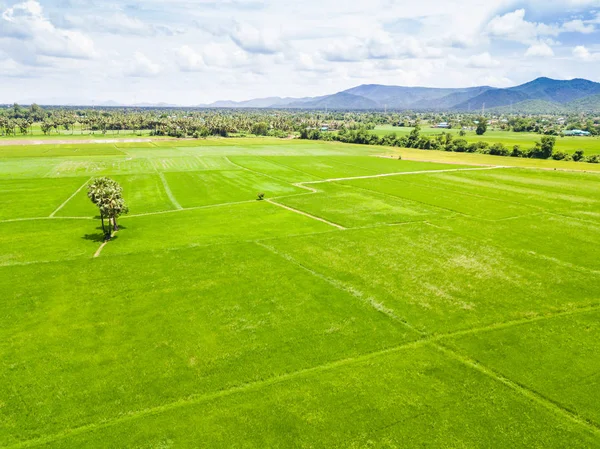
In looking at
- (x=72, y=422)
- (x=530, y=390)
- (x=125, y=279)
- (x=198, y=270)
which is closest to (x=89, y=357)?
(x=72, y=422)

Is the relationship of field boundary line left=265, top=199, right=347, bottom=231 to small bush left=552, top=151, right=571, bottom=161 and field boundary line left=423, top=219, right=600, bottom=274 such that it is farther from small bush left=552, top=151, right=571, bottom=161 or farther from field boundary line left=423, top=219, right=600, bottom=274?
small bush left=552, top=151, right=571, bottom=161

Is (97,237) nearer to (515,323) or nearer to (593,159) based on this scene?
(515,323)

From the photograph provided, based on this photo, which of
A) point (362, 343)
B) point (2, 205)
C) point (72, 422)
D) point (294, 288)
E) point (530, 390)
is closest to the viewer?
point (72, 422)

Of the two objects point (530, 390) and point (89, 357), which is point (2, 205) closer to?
point (89, 357)

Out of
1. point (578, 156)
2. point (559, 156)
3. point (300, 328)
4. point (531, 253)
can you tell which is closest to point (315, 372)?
point (300, 328)

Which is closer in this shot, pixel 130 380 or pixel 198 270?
pixel 130 380

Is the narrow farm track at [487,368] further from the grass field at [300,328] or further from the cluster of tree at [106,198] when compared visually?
the cluster of tree at [106,198]

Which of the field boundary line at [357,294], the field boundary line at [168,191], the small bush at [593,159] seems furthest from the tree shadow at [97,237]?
the small bush at [593,159]
